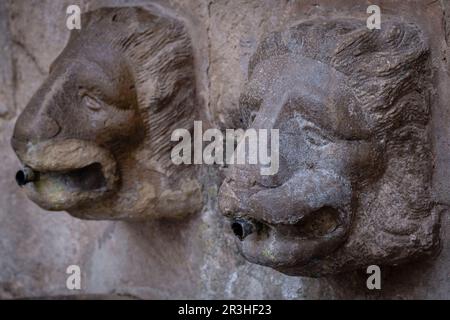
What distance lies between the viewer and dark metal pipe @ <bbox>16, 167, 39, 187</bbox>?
148 centimetres

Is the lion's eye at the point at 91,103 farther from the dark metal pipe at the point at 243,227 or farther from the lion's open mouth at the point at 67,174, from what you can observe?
the dark metal pipe at the point at 243,227

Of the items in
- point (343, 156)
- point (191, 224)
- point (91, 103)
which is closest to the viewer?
point (343, 156)

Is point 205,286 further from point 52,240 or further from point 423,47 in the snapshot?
point 423,47

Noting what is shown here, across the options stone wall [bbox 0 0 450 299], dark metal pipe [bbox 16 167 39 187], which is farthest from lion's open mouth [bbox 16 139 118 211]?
stone wall [bbox 0 0 450 299]

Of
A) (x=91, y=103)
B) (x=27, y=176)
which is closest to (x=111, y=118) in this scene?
(x=91, y=103)

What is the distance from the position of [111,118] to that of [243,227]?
323 millimetres

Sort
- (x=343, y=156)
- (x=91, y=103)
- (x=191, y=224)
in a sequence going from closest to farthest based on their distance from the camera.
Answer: (x=343, y=156), (x=91, y=103), (x=191, y=224)

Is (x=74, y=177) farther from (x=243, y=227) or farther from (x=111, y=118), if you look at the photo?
(x=243, y=227)

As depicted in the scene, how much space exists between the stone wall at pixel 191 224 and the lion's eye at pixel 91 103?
17cm

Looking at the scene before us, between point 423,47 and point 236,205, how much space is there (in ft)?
1.00

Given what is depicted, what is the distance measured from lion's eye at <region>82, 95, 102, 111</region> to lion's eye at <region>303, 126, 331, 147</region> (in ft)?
1.20

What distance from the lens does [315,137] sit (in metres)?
1.23

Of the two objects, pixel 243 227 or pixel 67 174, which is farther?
pixel 67 174

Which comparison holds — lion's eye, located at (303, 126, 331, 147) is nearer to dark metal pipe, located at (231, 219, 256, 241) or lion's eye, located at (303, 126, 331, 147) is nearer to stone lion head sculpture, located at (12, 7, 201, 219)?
dark metal pipe, located at (231, 219, 256, 241)
